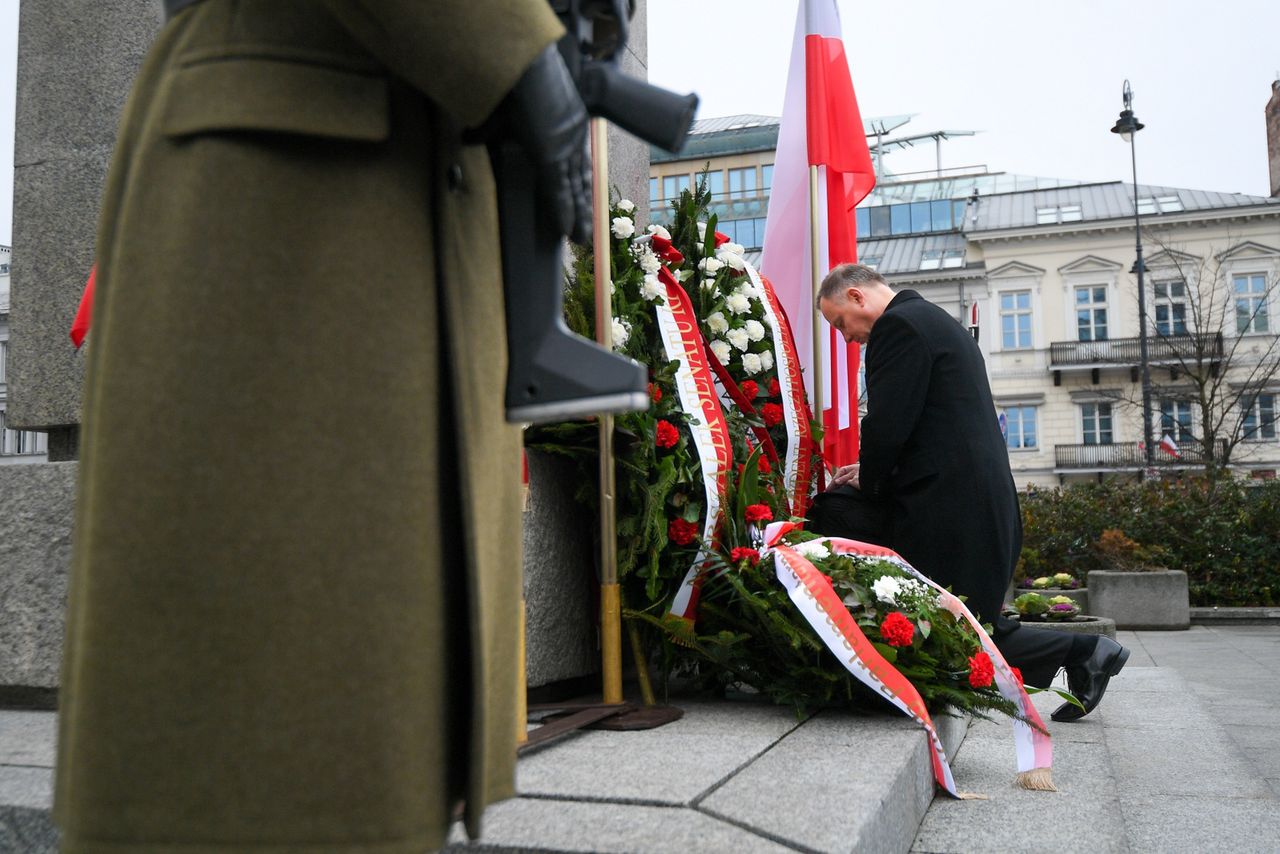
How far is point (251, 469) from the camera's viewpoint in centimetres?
124

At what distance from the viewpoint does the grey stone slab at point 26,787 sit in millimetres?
2322

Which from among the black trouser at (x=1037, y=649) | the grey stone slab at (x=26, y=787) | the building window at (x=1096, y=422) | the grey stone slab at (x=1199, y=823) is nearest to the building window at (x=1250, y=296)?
the building window at (x=1096, y=422)

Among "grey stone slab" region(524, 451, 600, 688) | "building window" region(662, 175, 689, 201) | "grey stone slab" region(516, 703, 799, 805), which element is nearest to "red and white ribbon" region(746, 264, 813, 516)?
"building window" region(662, 175, 689, 201)

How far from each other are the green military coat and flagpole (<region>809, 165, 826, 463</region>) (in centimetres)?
474

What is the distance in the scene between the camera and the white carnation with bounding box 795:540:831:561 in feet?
14.0

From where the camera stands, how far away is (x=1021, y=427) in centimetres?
4716

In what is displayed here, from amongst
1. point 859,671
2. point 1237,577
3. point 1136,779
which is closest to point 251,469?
point 859,671

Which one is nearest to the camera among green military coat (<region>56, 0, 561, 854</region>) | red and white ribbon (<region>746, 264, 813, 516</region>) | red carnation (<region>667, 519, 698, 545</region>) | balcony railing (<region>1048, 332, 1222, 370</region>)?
green military coat (<region>56, 0, 561, 854</region>)

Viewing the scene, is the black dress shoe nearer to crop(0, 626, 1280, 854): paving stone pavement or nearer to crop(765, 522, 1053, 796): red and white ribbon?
crop(0, 626, 1280, 854): paving stone pavement

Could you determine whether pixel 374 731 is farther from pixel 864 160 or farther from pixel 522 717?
pixel 864 160

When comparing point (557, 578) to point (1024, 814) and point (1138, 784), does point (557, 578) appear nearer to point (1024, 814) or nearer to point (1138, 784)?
point (1024, 814)

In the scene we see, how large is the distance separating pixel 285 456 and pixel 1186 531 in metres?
18.1

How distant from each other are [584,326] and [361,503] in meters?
3.35

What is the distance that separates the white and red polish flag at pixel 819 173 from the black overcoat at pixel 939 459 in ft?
4.26
